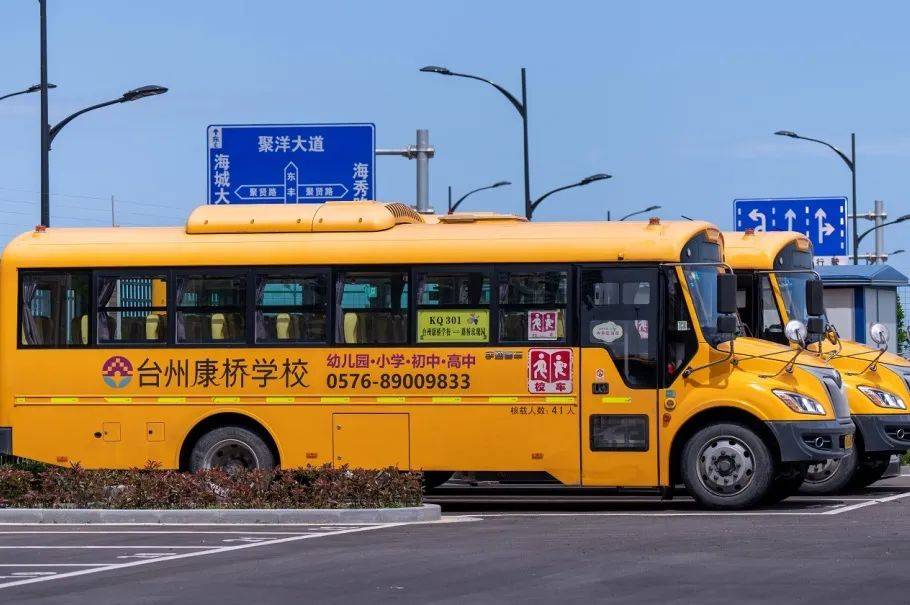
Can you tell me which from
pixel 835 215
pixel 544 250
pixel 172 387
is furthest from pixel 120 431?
pixel 835 215

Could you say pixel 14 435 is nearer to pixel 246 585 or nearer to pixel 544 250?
pixel 544 250

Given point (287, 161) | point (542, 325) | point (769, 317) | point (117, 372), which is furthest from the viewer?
point (287, 161)

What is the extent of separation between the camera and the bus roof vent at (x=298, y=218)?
20.9 m

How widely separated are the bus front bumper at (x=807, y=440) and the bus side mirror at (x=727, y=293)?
1.12m

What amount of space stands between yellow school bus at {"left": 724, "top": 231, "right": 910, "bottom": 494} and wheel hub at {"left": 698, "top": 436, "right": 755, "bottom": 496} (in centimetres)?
230

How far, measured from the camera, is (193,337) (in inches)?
820

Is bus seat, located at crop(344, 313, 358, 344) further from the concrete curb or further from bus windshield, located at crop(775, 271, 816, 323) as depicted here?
bus windshield, located at crop(775, 271, 816, 323)

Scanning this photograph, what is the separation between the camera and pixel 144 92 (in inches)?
1243

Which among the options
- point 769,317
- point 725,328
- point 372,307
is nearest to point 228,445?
point 372,307

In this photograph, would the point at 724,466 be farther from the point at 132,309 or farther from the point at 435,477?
the point at 132,309

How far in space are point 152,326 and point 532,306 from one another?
4.22 meters

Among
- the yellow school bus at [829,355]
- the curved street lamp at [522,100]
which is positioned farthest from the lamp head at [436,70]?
the yellow school bus at [829,355]

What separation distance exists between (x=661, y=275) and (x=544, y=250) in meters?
1.28

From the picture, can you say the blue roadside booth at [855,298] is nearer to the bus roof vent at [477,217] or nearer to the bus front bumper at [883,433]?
the bus front bumper at [883,433]
